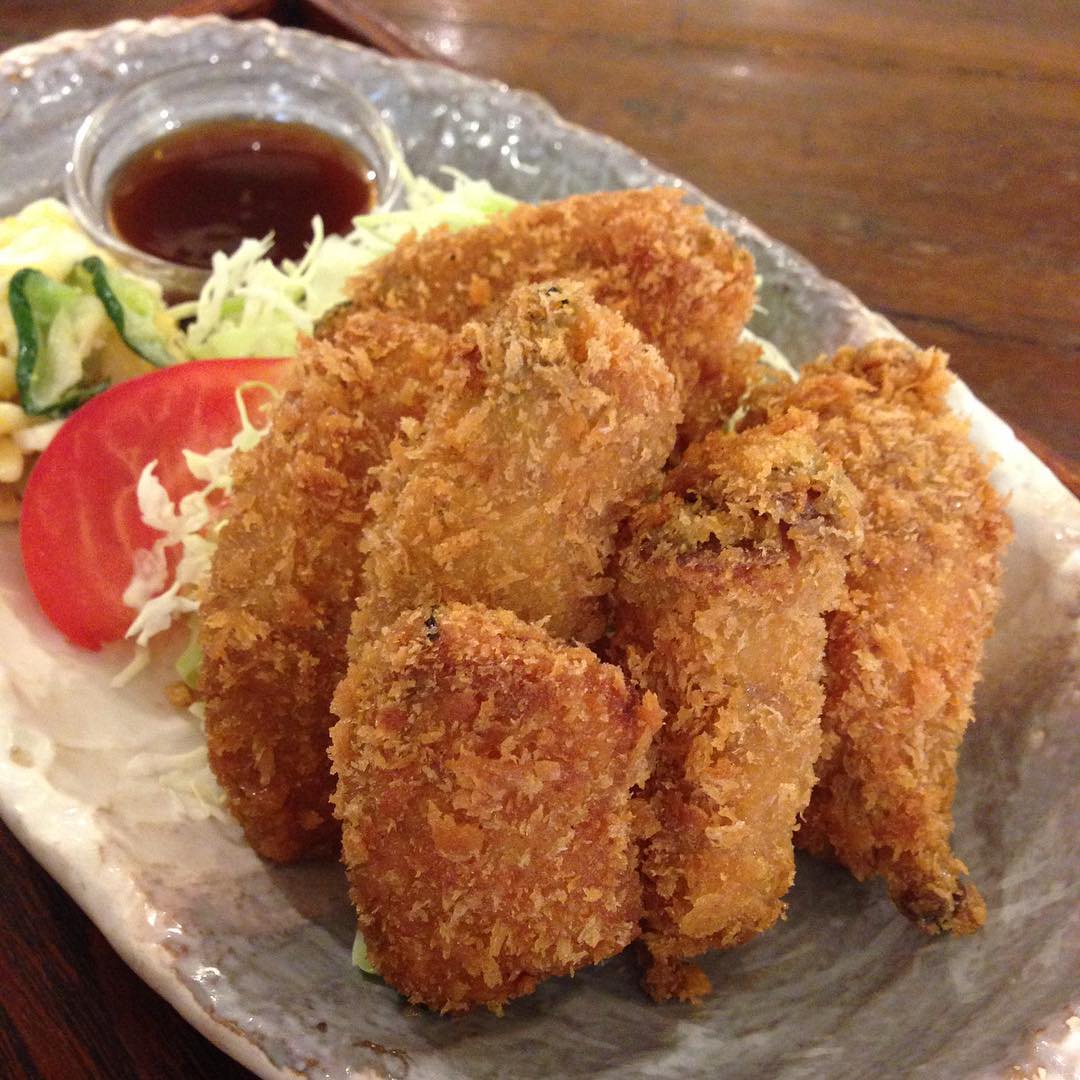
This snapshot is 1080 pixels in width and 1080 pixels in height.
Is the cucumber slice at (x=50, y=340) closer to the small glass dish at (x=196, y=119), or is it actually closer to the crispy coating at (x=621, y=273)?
the small glass dish at (x=196, y=119)

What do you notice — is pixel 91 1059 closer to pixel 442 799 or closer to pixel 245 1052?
pixel 245 1052

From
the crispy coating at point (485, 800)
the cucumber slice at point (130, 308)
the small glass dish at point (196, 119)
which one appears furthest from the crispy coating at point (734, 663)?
the small glass dish at point (196, 119)

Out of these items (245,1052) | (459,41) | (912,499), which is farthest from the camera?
(459,41)

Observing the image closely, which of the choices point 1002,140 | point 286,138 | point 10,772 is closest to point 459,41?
point 286,138

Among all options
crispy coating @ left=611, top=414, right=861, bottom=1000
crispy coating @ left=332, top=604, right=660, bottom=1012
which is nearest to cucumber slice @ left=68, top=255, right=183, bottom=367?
crispy coating @ left=332, top=604, right=660, bottom=1012

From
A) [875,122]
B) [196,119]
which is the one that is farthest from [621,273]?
[875,122]

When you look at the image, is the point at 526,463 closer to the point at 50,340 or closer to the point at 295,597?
the point at 295,597
